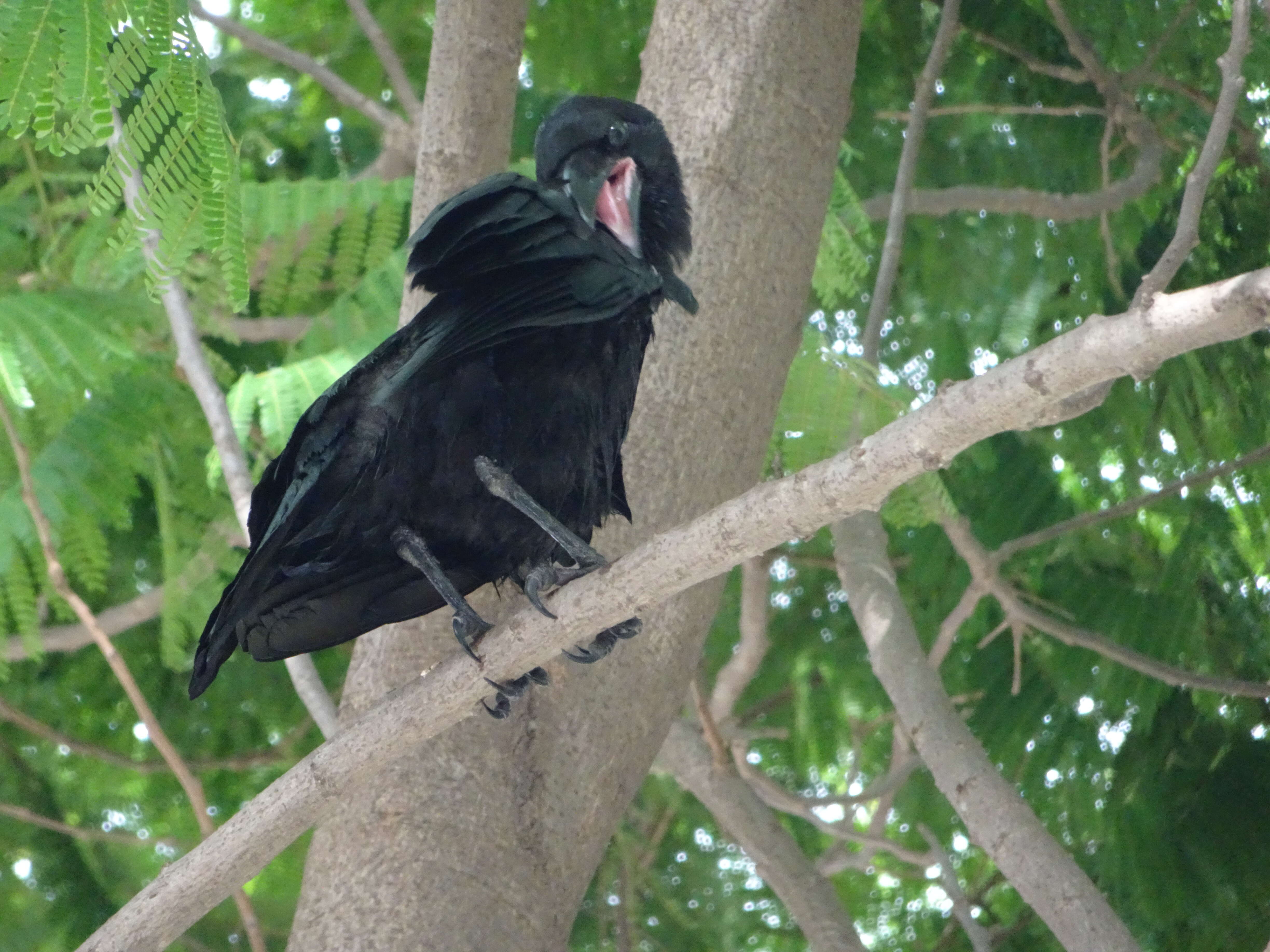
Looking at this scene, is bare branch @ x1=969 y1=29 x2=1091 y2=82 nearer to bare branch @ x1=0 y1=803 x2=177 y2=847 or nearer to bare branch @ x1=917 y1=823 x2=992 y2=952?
bare branch @ x1=917 y1=823 x2=992 y2=952

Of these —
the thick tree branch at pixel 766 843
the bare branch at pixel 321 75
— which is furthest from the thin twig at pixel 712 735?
the bare branch at pixel 321 75

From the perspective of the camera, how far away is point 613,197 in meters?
2.78

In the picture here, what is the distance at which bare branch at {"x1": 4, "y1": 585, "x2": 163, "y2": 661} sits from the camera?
14.4 feet

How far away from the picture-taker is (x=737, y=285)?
128 inches

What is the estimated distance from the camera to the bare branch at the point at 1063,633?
3402mm

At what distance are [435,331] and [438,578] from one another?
0.45 m

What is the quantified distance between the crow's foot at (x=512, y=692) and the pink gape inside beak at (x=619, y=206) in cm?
85

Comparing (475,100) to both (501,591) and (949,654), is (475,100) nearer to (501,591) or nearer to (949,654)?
(501,591)

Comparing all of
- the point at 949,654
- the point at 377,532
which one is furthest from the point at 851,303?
the point at 377,532

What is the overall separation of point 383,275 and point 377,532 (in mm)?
1515

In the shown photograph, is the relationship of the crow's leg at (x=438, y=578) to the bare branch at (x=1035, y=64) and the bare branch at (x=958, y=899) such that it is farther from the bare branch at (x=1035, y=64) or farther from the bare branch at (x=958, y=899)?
the bare branch at (x=1035, y=64)

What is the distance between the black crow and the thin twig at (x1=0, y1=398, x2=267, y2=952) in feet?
2.44

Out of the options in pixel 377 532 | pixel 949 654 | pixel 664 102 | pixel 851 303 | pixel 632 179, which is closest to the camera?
pixel 377 532

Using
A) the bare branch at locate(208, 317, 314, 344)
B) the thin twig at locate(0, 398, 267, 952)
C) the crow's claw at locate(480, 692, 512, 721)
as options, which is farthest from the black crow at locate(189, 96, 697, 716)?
the bare branch at locate(208, 317, 314, 344)
